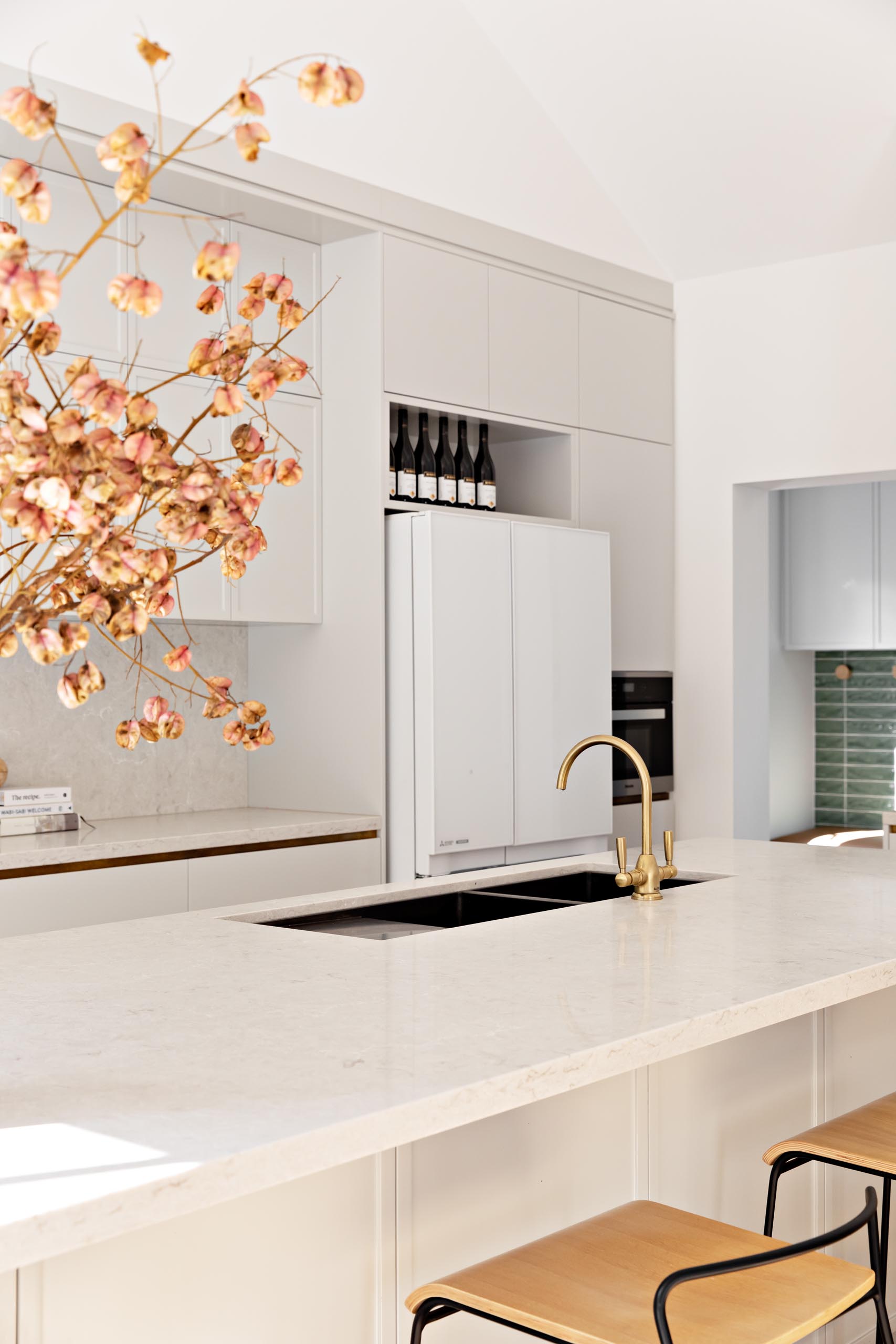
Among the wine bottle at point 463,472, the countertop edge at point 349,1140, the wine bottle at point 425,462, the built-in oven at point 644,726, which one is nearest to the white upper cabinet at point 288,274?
the wine bottle at point 425,462

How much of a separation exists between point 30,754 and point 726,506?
8.64 feet

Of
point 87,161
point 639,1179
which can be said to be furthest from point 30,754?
point 639,1179

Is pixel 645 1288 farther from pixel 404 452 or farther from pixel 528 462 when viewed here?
pixel 528 462

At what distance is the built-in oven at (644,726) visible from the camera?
4895mm

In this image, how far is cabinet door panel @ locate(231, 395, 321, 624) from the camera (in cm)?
408

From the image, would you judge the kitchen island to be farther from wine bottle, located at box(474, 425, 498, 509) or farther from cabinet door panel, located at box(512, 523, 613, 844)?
wine bottle, located at box(474, 425, 498, 509)

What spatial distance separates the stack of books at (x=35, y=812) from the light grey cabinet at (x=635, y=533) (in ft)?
6.79

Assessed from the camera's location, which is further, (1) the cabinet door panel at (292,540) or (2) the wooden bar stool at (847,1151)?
(1) the cabinet door panel at (292,540)

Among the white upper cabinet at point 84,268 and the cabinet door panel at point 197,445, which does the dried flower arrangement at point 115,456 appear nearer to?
the white upper cabinet at point 84,268

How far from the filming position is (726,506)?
508cm

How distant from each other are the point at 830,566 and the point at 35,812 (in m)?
4.12

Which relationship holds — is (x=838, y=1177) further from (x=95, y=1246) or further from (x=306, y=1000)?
(x=95, y=1246)

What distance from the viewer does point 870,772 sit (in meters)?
6.95

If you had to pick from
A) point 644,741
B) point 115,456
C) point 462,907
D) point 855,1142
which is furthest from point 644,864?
point 644,741
